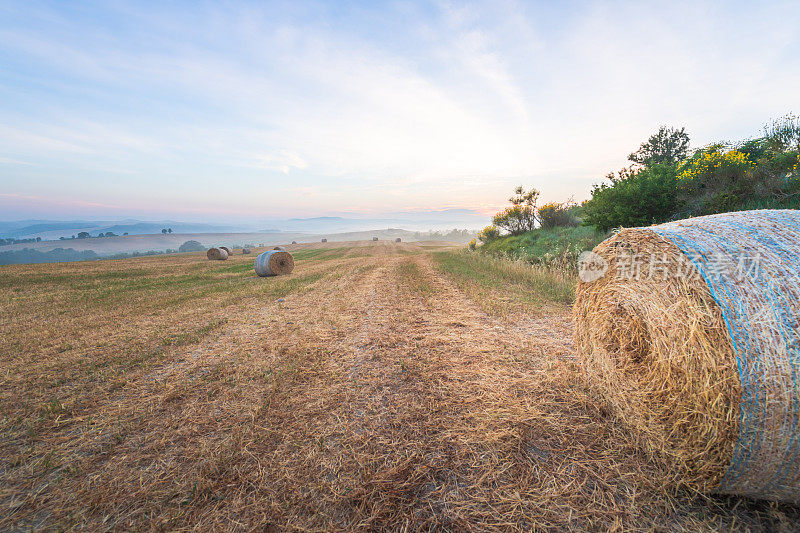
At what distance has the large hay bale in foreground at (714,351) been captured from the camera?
224 cm

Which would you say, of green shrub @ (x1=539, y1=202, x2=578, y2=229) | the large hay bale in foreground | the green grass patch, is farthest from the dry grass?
green shrub @ (x1=539, y1=202, x2=578, y2=229)

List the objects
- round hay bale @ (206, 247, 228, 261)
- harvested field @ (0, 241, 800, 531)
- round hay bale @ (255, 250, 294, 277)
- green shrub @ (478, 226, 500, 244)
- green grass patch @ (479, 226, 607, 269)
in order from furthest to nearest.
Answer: round hay bale @ (206, 247, 228, 261) → green shrub @ (478, 226, 500, 244) → round hay bale @ (255, 250, 294, 277) → green grass patch @ (479, 226, 607, 269) → harvested field @ (0, 241, 800, 531)

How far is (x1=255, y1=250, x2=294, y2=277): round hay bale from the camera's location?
55.6 ft

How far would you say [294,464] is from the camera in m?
2.85

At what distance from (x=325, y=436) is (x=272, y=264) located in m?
15.7

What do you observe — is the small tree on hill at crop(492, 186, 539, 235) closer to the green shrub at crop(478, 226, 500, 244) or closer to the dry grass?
the green shrub at crop(478, 226, 500, 244)

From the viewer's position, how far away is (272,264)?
17156 millimetres

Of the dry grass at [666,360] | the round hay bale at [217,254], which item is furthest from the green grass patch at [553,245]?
the round hay bale at [217,254]

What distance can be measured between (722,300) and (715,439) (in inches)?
47.2

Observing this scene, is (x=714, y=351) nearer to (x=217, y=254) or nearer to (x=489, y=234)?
(x=489, y=234)

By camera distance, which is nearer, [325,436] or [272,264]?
[325,436]

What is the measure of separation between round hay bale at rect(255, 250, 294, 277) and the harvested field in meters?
9.97

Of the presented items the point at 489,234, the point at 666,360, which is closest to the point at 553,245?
the point at 489,234

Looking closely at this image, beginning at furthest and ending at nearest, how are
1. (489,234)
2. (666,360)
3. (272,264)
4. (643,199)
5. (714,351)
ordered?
(489,234) < (272,264) < (643,199) < (666,360) < (714,351)
